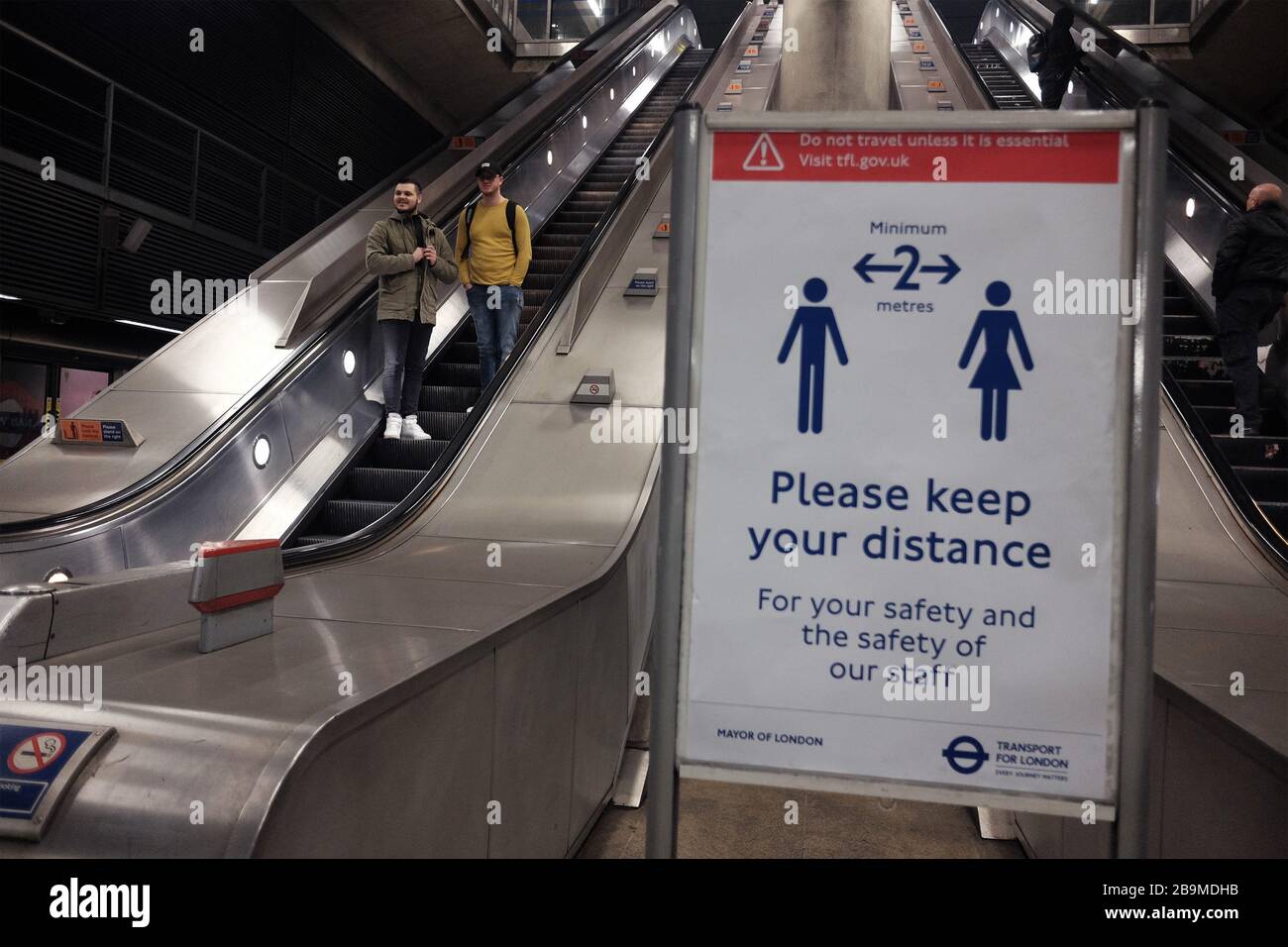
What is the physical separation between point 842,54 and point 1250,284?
3.37 metres

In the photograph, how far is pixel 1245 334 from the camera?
550 centimetres

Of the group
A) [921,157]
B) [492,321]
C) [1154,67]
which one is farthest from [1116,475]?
[1154,67]

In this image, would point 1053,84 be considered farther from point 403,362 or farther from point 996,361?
point 996,361

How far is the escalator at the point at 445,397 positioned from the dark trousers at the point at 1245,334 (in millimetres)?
3571

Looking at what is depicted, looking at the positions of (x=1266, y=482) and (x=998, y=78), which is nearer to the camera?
(x=1266, y=482)

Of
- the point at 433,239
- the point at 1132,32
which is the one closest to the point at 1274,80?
the point at 1132,32

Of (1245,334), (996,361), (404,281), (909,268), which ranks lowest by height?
(996,361)

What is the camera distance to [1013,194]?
1.43m

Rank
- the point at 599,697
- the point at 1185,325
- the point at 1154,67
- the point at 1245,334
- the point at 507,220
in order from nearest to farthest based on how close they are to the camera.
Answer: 1. the point at 599,697
2. the point at 1245,334
3. the point at 507,220
4. the point at 1185,325
5. the point at 1154,67

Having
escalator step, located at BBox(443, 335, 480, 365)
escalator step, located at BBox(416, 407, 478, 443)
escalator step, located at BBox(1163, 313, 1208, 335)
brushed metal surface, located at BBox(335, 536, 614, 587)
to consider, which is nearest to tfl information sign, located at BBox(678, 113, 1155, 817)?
brushed metal surface, located at BBox(335, 536, 614, 587)

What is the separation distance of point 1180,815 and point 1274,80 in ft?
49.6

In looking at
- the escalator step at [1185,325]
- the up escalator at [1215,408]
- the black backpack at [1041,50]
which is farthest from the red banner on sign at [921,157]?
the black backpack at [1041,50]

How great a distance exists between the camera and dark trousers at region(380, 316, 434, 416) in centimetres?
570
